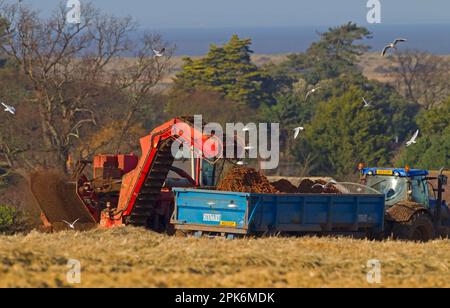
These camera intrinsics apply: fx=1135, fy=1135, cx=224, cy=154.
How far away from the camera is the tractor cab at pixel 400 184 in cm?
2477

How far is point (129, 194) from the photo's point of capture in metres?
25.4

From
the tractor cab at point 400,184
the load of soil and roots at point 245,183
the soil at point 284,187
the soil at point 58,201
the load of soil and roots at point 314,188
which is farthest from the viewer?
the soil at point 58,201

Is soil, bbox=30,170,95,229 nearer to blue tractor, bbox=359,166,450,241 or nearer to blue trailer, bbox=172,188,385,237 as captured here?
blue trailer, bbox=172,188,385,237

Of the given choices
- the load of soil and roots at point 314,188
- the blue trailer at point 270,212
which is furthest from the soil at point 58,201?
the load of soil and roots at point 314,188

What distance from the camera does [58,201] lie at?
26.6 meters

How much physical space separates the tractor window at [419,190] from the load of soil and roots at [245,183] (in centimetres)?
400

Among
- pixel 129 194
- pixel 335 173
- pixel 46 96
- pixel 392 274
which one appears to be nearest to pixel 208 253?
pixel 392 274

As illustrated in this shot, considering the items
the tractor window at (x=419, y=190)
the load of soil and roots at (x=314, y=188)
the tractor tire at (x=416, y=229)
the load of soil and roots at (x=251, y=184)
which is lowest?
the tractor tire at (x=416, y=229)

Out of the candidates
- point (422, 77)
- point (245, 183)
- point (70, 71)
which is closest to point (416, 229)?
point (245, 183)

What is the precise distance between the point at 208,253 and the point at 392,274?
2785 millimetres

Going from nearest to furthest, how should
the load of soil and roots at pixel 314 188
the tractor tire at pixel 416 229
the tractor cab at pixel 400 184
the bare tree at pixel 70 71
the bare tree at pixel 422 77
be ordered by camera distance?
1. the load of soil and roots at pixel 314 188
2. the tractor tire at pixel 416 229
3. the tractor cab at pixel 400 184
4. the bare tree at pixel 70 71
5. the bare tree at pixel 422 77

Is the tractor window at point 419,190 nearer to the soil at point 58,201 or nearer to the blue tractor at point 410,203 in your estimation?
the blue tractor at point 410,203

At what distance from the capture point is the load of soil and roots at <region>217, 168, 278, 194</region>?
22.2 metres

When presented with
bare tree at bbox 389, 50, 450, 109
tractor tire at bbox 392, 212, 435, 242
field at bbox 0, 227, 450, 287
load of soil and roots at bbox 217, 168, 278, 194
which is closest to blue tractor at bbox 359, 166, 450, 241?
tractor tire at bbox 392, 212, 435, 242
